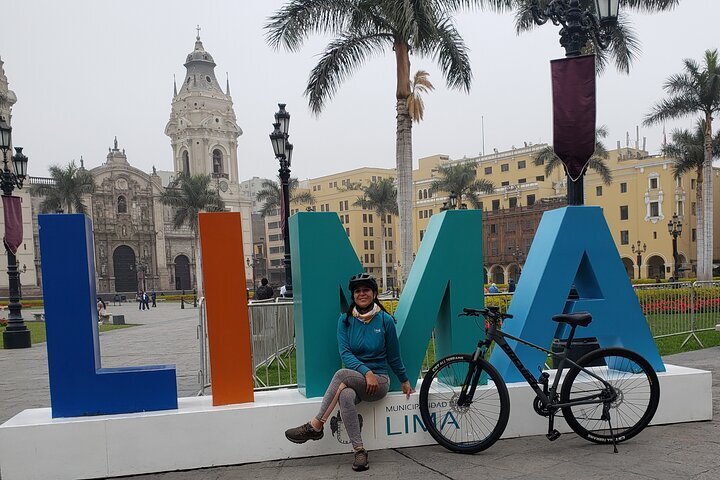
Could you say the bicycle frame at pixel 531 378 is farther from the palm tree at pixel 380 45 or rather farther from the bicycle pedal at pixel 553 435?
the palm tree at pixel 380 45

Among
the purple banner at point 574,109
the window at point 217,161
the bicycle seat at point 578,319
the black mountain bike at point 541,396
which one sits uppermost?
the window at point 217,161

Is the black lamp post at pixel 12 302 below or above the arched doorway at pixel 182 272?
above

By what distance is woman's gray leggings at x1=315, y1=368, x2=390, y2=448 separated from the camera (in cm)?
490

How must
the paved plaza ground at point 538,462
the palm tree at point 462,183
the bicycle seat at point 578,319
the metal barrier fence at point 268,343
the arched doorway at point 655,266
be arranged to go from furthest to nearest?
the arched doorway at point 655,266, the palm tree at point 462,183, the metal barrier fence at point 268,343, the bicycle seat at point 578,319, the paved plaza ground at point 538,462

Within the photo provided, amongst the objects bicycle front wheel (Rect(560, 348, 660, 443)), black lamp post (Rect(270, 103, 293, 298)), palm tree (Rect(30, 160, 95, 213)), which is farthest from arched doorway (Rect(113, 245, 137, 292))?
bicycle front wheel (Rect(560, 348, 660, 443))

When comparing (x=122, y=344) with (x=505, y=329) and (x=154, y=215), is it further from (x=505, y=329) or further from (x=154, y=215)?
(x=154, y=215)

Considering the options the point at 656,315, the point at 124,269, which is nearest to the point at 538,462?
the point at 656,315

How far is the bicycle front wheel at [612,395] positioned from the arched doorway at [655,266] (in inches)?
2297

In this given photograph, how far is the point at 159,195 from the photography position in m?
82.0

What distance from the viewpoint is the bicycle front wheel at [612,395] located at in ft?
17.0

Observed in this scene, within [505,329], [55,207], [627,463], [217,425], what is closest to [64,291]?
[217,425]

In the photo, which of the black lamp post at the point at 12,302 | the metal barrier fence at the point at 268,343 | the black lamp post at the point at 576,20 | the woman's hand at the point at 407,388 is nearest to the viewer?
the woman's hand at the point at 407,388

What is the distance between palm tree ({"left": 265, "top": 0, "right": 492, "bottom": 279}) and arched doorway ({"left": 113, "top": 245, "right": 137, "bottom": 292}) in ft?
226

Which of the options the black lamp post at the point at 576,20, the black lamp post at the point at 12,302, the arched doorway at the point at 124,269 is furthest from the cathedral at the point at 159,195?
the black lamp post at the point at 576,20
